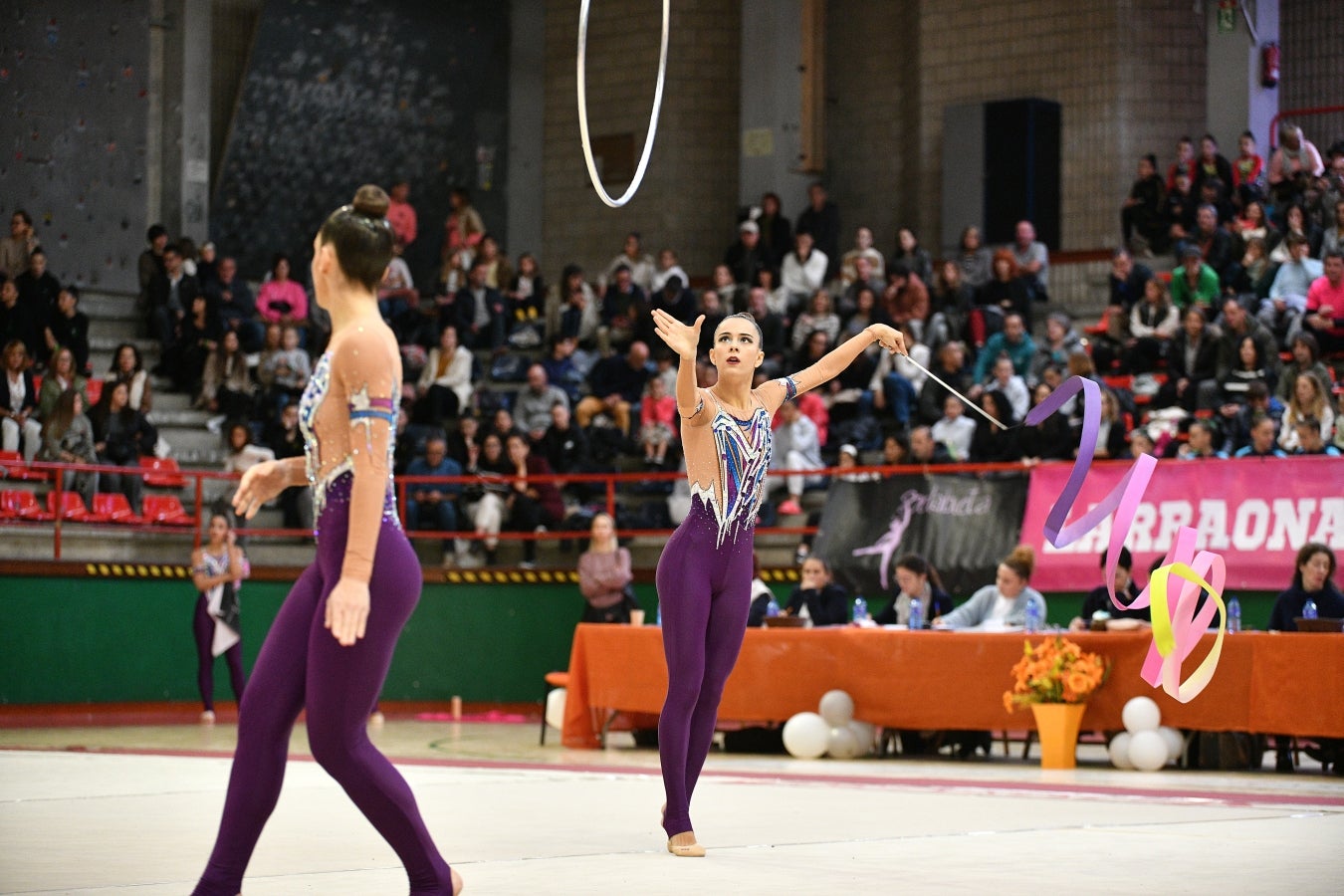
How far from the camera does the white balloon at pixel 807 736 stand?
1154cm

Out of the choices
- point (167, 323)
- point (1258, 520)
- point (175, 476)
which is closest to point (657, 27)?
point (167, 323)

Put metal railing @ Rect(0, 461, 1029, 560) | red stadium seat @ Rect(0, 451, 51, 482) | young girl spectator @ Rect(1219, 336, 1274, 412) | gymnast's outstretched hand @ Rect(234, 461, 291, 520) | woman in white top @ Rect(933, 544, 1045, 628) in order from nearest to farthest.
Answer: gymnast's outstretched hand @ Rect(234, 461, 291, 520)
woman in white top @ Rect(933, 544, 1045, 628)
metal railing @ Rect(0, 461, 1029, 560)
young girl spectator @ Rect(1219, 336, 1274, 412)
red stadium seat @ Rect(0, 451, 51, 482)

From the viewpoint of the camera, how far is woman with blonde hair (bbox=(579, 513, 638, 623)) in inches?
570

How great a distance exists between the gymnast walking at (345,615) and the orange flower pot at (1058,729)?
6877 millimetres

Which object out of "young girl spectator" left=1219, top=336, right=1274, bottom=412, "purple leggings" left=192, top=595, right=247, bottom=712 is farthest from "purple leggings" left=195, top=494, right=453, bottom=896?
"young girl spectator" left=1219, top=336, right=1274, bottom=412

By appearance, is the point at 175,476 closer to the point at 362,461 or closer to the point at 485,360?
the point at 485,360

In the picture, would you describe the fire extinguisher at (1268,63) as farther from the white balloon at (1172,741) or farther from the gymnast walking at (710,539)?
the gymnast walking at (710,539)

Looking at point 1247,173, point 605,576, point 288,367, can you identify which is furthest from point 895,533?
point 288,367

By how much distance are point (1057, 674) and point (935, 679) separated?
35.1 inches

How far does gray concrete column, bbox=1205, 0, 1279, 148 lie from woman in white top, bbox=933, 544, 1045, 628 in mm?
9353

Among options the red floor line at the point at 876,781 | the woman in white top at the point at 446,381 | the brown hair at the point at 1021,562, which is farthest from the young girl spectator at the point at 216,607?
the brown hair at the point at 1021,562

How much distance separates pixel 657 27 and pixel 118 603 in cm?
1073

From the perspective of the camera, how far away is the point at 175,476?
16.0 metres

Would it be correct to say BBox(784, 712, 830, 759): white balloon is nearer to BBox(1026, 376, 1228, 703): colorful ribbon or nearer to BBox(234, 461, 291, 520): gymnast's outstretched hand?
BBox(1026, 376, 1228, 703): colorful ribbon
